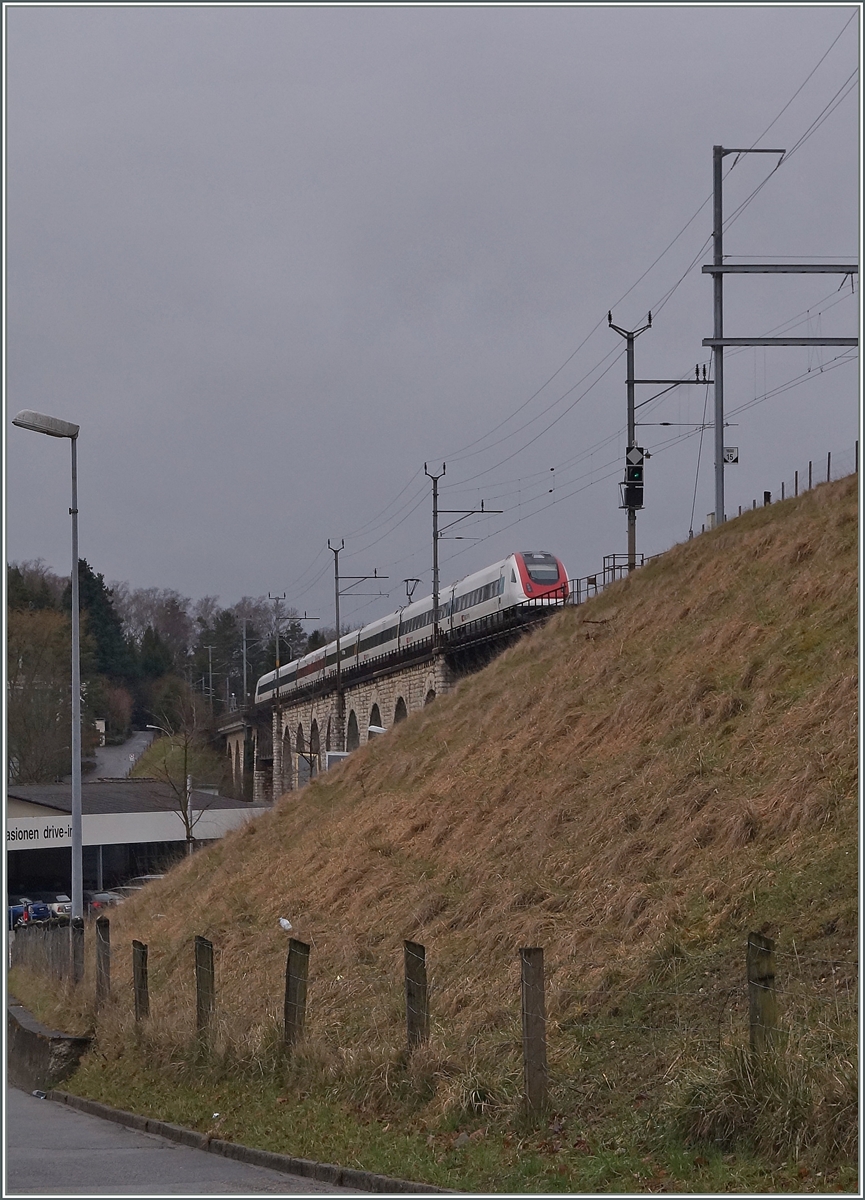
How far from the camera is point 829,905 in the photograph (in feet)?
36.8

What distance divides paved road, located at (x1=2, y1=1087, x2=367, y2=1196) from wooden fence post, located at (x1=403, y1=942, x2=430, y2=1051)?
148cm

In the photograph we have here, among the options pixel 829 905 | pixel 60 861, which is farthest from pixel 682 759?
pixel 60 861

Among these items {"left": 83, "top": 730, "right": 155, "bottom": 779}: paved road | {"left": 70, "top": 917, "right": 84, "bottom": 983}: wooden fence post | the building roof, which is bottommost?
{"left": 83, "top": 730, "right": 155, "bottom": 779}: paved road

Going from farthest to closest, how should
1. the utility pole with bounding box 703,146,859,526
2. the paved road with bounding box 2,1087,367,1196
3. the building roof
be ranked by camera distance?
the building roof < the utility pole with bounding box 703,146,859,526 < the paved road with bounding box 2,1087,367,1196

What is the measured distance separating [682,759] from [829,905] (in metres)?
5.62

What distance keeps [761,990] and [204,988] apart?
6.59m

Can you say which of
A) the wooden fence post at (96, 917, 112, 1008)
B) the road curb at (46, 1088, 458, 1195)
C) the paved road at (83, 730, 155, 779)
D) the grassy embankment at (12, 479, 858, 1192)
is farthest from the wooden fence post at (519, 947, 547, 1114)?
the paved road at (83, 730, 155, 779)

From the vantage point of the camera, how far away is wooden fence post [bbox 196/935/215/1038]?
42.1 feet

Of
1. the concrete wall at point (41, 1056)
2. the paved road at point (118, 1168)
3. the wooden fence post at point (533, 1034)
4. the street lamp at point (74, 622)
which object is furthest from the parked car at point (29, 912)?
the wooden fence post at point (533, 1034)

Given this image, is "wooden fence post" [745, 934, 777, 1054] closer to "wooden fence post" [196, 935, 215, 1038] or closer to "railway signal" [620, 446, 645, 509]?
"wooden fence post" [196, 935, 215, 1038]

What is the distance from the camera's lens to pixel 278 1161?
9133 millimetres

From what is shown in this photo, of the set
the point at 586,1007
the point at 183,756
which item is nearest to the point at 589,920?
the point at 586,1007

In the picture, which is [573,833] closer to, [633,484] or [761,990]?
[761,990]

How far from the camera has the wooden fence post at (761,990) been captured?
8.03 meters
